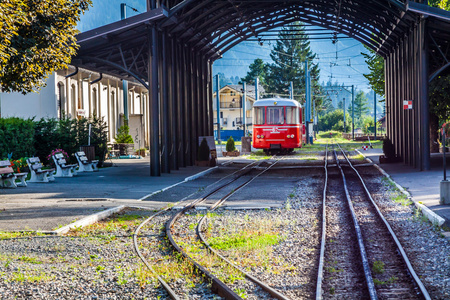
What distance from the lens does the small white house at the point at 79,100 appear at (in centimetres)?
2977

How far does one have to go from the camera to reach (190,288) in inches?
279

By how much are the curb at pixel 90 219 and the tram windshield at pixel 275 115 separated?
23763 millimetres

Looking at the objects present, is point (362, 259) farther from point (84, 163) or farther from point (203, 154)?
point (203, 154)

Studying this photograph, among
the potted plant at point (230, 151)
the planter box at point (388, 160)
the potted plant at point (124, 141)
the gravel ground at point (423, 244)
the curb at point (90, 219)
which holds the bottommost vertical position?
the gravel ground at point (423, 244)

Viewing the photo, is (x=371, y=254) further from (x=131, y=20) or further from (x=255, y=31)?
(x=255, y=31)

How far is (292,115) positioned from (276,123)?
1042 mm

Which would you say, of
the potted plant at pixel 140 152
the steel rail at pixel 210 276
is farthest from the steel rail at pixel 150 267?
the potted plant at pixel 140 152

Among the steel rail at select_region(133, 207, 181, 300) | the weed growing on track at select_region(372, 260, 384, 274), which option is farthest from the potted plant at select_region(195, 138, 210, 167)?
the weed growing on track at select_region(372, 260, 384, 274)

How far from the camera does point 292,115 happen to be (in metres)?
37.2

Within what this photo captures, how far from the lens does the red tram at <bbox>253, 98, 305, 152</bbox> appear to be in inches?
1463

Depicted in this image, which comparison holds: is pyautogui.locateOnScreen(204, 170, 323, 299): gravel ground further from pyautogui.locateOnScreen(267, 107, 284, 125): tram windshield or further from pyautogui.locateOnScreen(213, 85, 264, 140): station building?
pyautogui.locateOnScreen(213, 85, 264, 140): station building

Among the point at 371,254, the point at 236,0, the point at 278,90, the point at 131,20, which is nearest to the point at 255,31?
the point at 236,0

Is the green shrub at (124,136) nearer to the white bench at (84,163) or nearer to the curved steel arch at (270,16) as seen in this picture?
the curved steel arch at (270,16)

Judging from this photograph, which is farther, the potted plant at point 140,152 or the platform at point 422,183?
the potted plant at point 140,152
